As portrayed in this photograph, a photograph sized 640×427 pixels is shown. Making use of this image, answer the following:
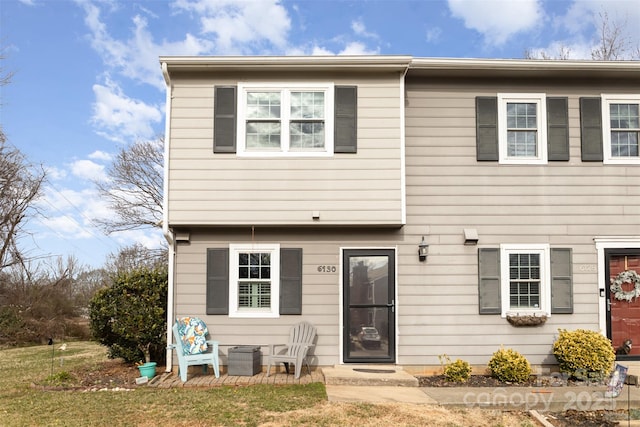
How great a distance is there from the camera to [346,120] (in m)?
7.60

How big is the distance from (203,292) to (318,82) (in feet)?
12.5

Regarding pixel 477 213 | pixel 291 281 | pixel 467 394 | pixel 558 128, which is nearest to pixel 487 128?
pixel 558 128

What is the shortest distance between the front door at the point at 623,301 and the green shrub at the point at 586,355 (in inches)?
33.0

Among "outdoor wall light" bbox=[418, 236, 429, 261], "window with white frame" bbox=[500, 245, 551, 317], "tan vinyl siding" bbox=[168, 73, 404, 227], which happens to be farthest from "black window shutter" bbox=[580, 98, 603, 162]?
"tan vinyl siding" bbox=[168, 73, 404, 227]

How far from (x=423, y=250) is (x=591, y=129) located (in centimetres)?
348

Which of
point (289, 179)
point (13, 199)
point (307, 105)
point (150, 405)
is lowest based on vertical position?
point (150, 405)

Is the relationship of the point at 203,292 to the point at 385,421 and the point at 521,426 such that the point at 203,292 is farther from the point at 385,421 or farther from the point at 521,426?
the point at 521,426

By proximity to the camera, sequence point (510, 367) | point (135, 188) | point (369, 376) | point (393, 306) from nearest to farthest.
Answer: point (369, 376) < point (510, 367) < point (393, 306) < point (135, 188)

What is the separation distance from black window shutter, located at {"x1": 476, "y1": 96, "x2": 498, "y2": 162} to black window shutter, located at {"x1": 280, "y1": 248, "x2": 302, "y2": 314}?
341cm

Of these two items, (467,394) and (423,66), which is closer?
(467,394)

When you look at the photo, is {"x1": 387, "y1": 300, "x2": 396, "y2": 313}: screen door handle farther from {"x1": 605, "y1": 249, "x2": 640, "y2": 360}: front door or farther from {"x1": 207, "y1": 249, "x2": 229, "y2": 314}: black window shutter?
{"x1": 605, "y1": 249, "x2": 640, "y2": 360}: front door

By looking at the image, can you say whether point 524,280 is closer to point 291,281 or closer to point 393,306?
point 393,306

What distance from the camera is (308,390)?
6.38m

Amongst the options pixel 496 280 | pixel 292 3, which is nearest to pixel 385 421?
pixel 496 280
